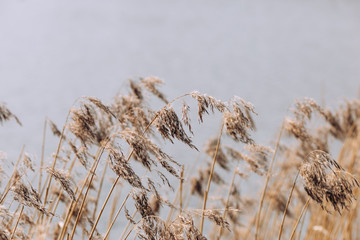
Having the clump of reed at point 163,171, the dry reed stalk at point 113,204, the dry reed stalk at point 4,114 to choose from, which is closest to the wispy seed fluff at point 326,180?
the clump of reed at point 163,171

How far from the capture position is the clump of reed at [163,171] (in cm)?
121

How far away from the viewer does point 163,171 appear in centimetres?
129

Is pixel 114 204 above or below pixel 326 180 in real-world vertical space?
above

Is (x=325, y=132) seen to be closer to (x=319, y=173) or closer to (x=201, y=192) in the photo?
(x=201, y=192)

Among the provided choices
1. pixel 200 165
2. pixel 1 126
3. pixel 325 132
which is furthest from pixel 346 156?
pixel 1 126

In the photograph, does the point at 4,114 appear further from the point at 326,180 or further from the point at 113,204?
the point at 326,180

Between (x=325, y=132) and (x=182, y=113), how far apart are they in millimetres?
1909

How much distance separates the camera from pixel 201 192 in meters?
2.60

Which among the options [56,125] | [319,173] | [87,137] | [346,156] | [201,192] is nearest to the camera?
[319,173]

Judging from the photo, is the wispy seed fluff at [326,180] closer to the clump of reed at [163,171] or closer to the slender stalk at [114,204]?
the clump of reed at [163,171]

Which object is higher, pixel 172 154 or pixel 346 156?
pixel 346 156

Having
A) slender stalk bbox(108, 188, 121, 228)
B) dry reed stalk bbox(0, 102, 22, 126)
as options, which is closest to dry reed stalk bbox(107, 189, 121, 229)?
slender stalk bbox(108, 188, 121, 228)

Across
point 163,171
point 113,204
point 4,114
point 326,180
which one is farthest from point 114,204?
point 326,180

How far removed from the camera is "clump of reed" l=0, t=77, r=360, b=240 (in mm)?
1205
